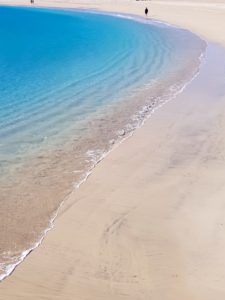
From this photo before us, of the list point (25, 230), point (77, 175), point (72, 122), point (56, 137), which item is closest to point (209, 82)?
point (72, 122)

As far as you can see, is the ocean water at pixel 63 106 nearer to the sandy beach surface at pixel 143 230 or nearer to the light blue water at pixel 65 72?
the light blue water at pixel 65 72

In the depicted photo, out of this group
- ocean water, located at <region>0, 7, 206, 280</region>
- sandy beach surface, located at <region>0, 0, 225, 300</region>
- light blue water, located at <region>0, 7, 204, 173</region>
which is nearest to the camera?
sandy beach surface, located at <region>0, 0, 225, 300</region>

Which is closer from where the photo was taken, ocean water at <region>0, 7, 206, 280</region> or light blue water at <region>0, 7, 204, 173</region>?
ocean water at <region>0, 7, 206, 280</region>

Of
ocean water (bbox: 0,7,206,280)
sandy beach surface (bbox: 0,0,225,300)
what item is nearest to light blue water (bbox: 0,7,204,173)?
ocean water (bbox: 0,7,206,280)

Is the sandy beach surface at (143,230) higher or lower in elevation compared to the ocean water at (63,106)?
higher

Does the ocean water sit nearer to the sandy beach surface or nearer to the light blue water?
the light blue water

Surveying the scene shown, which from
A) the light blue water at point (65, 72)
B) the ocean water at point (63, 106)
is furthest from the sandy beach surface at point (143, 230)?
the light blue water at point (65, 72)

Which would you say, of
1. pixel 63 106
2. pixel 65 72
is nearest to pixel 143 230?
pixel 63 106
